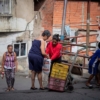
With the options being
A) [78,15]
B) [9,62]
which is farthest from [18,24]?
[9,62]

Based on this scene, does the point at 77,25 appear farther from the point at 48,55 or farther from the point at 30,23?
the point at 48,55

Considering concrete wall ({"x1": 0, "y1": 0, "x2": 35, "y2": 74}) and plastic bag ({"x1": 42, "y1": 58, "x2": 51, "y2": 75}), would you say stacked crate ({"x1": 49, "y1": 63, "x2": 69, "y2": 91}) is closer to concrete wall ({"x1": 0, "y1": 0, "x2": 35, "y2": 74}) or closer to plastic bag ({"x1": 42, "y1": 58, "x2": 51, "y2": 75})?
plastic bag ({"x1": 42, "y1": 58, "x2": 51, "y2": 75})

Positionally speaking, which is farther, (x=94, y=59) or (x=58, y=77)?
(x=94, y=59)

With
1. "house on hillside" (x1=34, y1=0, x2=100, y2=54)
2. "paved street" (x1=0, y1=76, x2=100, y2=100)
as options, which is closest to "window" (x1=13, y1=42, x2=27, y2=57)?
"house on hillside" (x1=34, y1=0, x2=100, y2=54)

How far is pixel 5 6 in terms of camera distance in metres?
12.4

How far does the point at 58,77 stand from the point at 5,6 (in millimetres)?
6382

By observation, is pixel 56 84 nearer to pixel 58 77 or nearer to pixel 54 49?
pixel 58 77

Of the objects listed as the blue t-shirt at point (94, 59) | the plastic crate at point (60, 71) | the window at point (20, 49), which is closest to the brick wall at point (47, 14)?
the window at point (20, 49)

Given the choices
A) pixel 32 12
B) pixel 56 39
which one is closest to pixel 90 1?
pixel 32 12

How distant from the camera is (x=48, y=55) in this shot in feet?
23.9

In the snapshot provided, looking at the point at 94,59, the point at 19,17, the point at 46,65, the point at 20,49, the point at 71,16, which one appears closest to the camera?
the point at 46,65

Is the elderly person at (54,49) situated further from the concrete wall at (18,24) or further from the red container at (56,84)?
the concrete wall at (18,24)

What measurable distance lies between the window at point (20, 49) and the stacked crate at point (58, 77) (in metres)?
6.45

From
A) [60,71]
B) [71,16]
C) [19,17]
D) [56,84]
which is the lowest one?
[56,84]
